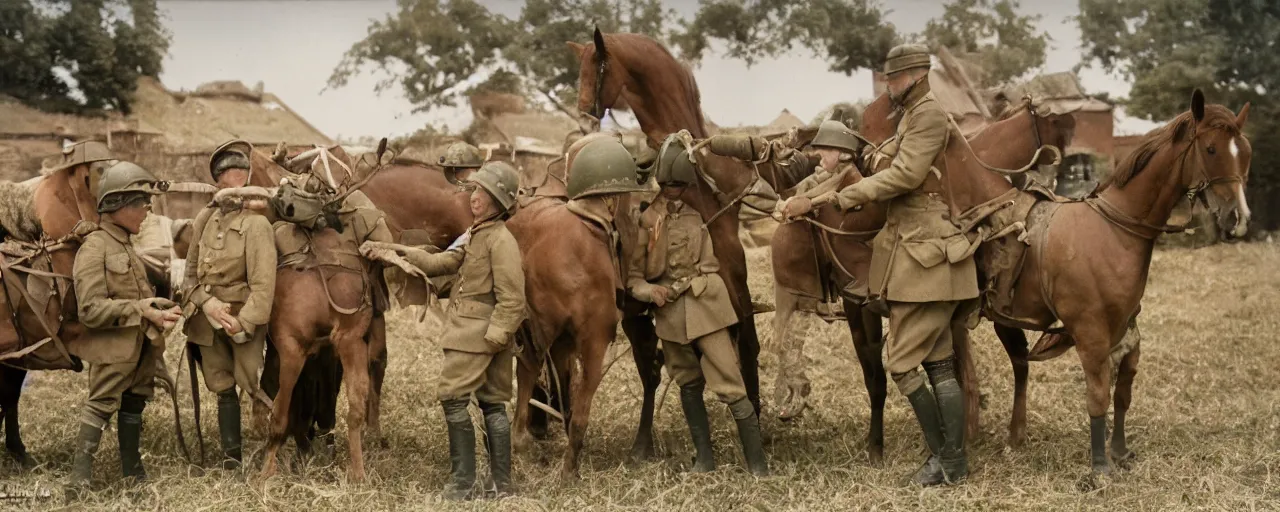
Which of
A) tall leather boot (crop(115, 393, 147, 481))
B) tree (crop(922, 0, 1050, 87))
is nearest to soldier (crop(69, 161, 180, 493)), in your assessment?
tall leather boot (crop(115, 393, 147, 481))

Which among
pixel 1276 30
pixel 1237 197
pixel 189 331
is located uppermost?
pixel 1276 30

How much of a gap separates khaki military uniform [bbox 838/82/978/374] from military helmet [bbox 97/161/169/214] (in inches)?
158

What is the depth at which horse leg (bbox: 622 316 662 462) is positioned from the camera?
7.06 metres

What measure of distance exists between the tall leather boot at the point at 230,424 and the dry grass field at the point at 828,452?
0.16 metres

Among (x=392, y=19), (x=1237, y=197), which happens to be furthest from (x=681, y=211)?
(x=392, y=19)

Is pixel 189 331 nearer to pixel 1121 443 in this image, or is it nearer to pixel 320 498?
pixel 320 498

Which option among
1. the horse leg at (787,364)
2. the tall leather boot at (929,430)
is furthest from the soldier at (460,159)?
the tall leather boot at (929,430)

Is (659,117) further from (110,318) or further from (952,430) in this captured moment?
(110,318)

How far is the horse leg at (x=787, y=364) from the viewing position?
301 inches

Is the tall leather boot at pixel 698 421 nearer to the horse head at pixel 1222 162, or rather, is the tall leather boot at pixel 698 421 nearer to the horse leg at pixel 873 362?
the horse leg at pixel 873 362

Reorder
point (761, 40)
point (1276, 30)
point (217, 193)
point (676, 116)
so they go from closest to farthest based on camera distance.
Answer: point (217, 193)
point (676, 116)
point (1276, 30)
point (761, 40)

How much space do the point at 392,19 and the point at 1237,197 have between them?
21.8 meters

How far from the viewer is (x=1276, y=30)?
15828mm

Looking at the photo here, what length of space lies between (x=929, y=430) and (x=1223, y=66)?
13680 mm
